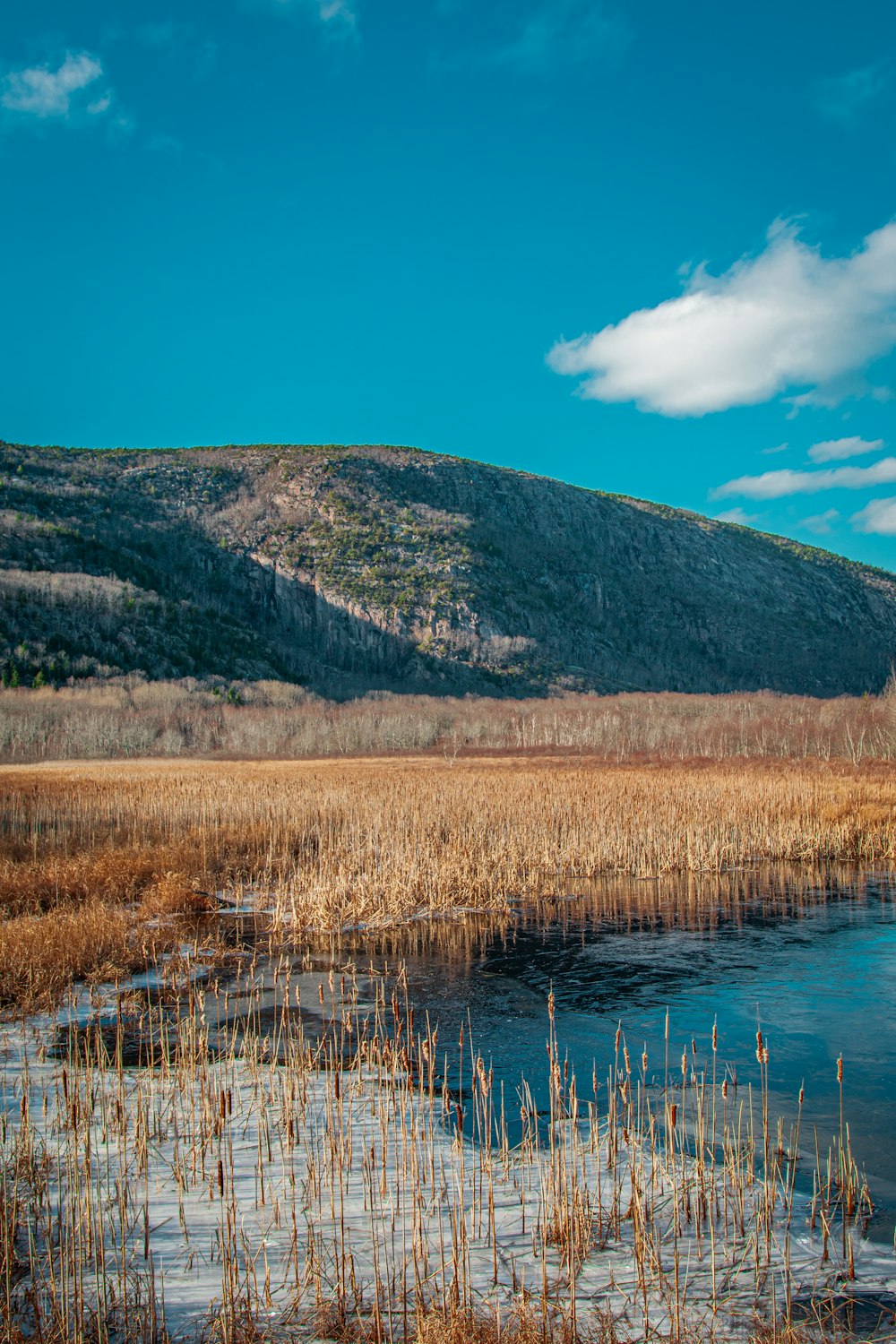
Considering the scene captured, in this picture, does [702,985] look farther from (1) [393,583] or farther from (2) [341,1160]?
(1) [393,583]

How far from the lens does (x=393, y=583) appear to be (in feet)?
389

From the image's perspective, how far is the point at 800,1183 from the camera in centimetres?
588

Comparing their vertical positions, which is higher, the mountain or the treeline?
the mountain

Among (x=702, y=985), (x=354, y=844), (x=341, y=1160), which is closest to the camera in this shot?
(x=341, y=1160)

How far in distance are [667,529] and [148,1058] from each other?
15441 centimetres

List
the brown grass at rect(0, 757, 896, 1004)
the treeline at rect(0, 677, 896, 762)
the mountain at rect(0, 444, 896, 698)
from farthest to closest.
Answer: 1. the mountain at rect(0, 444, 896, 698)
2. the treeline at rect(0, 677, 896, 762)
3. the brown grass at rect(0, 757, 896, 1004)

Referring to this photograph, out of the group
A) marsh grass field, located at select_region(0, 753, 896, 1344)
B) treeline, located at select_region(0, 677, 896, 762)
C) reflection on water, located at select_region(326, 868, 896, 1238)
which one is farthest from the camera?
treeline, located at select_region(0, 677, 896, 762)

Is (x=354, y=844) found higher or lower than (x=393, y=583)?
lower

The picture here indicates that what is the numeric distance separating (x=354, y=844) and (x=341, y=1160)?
13.4 metres

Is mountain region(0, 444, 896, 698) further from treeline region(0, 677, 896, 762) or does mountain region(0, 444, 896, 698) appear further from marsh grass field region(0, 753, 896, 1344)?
marsh grass field region(0, 753, 896, 1344)

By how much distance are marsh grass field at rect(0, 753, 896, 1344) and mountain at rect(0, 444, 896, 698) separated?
225 ft

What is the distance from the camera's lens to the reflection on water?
7.80 metres

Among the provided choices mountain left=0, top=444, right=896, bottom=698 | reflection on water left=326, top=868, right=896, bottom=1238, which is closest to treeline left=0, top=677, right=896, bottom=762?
mountain left=0, top=444, right=896, bottom=698

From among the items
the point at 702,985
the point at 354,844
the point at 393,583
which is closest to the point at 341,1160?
the point at 702,985
